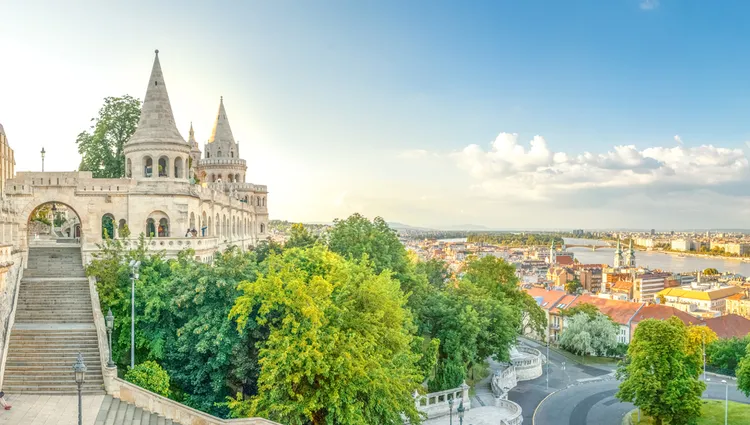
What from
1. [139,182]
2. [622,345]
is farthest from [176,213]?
[622,345]

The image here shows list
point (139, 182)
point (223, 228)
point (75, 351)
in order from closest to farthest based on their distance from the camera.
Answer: point (75, 351)
point (139, 182)
point (223, 228)

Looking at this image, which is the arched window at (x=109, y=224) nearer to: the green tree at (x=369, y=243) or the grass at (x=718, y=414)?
the green tree at (x=369, y=243)

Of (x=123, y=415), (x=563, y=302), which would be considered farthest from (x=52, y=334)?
(x=563, y=302)

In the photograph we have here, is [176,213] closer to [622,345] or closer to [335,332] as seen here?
[335,332]

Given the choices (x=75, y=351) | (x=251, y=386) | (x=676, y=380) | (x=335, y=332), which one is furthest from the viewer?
(x=676, y=380)

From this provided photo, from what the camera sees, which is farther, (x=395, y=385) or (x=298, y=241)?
(x=298, y=241)

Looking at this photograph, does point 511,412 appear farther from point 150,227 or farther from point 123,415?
point 150,227
